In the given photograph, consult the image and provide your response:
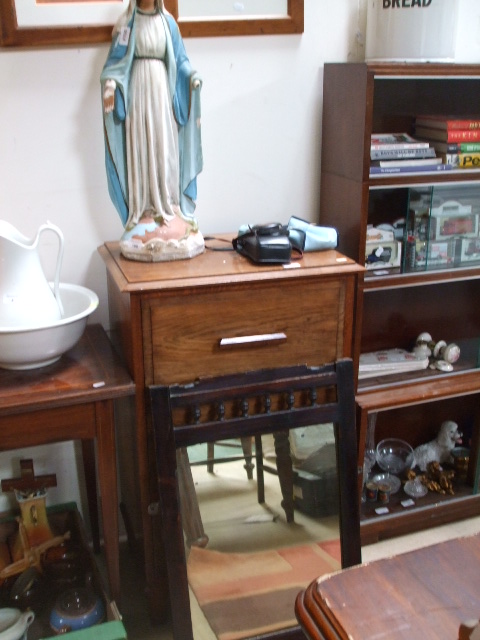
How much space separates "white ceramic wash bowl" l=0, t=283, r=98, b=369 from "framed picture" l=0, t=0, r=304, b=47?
2.08 ft

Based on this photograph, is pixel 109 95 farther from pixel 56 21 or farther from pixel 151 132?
pixel 56 21

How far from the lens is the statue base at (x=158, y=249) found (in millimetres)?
1504

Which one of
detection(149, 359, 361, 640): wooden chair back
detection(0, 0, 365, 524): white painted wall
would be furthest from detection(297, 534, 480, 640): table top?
detection(0, 0, 365, 524): white painted wall

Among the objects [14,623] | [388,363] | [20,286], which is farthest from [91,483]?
[388,363]

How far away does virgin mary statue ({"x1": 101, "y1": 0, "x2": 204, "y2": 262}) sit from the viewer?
56.7 inches

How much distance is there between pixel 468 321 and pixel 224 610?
119 cm

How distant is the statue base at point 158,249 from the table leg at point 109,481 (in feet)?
1.13

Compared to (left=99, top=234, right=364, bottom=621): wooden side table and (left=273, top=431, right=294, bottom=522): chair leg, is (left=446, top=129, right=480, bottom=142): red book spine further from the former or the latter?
(left=273, top=431, right=294, bottom=522): chair leg

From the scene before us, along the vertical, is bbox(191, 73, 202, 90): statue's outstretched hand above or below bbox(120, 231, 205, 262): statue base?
above

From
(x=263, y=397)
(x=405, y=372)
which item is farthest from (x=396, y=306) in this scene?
(x=263, y=397)

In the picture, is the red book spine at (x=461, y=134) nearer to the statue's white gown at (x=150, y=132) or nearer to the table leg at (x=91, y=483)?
the statue's white gown at (x=150, y=132)

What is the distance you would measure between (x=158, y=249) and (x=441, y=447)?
1.21 m

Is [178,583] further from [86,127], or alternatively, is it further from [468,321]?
[468,321]

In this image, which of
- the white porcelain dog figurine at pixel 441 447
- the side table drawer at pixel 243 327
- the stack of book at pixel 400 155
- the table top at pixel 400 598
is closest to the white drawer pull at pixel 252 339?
the side table drawer at pixel 243 327
